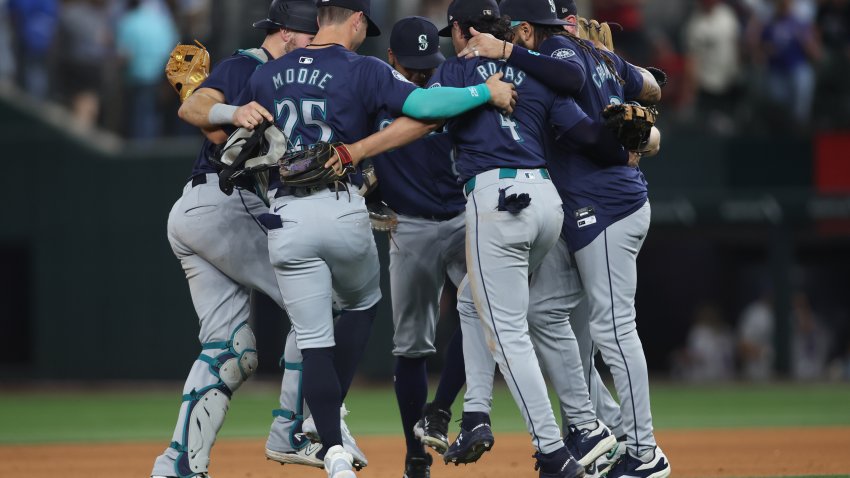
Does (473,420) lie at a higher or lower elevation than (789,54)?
lower

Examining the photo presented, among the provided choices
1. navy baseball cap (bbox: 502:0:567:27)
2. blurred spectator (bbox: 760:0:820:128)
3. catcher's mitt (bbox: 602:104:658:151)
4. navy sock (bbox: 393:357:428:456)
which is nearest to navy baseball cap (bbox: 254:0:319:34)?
navy baseball cap (bbox: 502:0:567:27)

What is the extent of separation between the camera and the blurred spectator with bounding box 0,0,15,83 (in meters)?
15.5

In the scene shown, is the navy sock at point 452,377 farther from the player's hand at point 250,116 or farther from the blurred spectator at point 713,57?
the blurred spectator at point 713,57

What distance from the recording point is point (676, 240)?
19.0 meters

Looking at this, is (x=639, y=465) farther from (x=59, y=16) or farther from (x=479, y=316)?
(x=59, y=16)

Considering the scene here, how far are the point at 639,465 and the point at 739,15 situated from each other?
10759 mm

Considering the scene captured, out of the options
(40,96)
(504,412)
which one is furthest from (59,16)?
(504,412)

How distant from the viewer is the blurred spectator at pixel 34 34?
612 inches

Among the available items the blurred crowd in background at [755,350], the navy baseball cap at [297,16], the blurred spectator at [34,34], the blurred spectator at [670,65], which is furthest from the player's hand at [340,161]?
the blurred crowd in background at [755,350]

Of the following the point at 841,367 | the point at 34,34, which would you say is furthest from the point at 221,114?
the point at 841,367

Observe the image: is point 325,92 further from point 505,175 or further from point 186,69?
point 186,69

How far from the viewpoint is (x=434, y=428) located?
19.9 ft

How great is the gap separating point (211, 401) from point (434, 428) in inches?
40.9

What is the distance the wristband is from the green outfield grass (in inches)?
180
